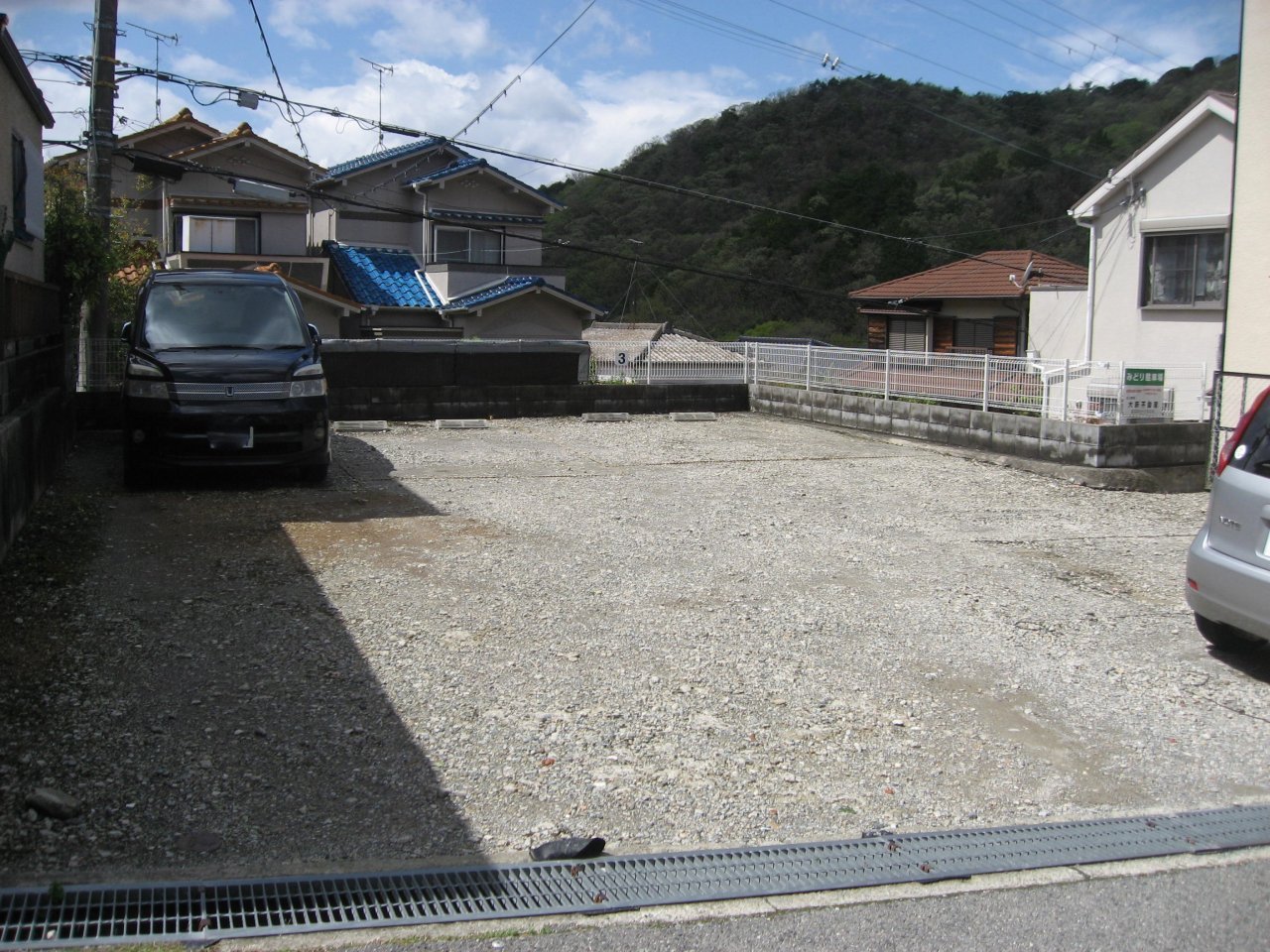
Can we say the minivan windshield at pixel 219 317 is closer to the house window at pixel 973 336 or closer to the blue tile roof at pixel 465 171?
the blue tile roof at pixel 465 171

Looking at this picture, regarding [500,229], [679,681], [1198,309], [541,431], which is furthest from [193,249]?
[679,681]

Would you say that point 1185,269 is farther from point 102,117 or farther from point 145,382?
point 102,117

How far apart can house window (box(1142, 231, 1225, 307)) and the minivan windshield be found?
12.8 m

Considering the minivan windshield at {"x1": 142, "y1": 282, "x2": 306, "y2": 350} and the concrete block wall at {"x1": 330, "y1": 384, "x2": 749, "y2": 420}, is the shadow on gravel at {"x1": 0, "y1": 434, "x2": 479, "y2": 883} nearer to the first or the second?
the minivan windshield at {"x1": 142, "y1": 282, "x2": 306, "y2": 350}

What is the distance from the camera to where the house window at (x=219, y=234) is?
1012 inches

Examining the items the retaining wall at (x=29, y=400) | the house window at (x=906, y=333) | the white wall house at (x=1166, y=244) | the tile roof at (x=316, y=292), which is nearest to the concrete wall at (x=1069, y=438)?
the white wall house at (x=1166, y=244)

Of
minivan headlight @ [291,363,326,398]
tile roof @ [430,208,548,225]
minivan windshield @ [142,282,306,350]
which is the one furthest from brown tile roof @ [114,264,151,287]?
tile roof @ [430,208,548,225]

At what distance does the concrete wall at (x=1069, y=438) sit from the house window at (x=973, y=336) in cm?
1639

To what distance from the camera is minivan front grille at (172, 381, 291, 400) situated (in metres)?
9.16

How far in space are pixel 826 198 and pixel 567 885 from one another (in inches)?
1606

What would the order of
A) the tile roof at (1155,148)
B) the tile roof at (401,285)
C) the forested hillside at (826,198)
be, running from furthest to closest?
the forested hillside at (826,198)
the tile roof at (401,285)
the tile roof at (1155,148)

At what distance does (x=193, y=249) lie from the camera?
25.7 m

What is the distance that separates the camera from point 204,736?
430 cm

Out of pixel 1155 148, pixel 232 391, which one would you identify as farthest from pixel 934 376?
pixel 232 391
